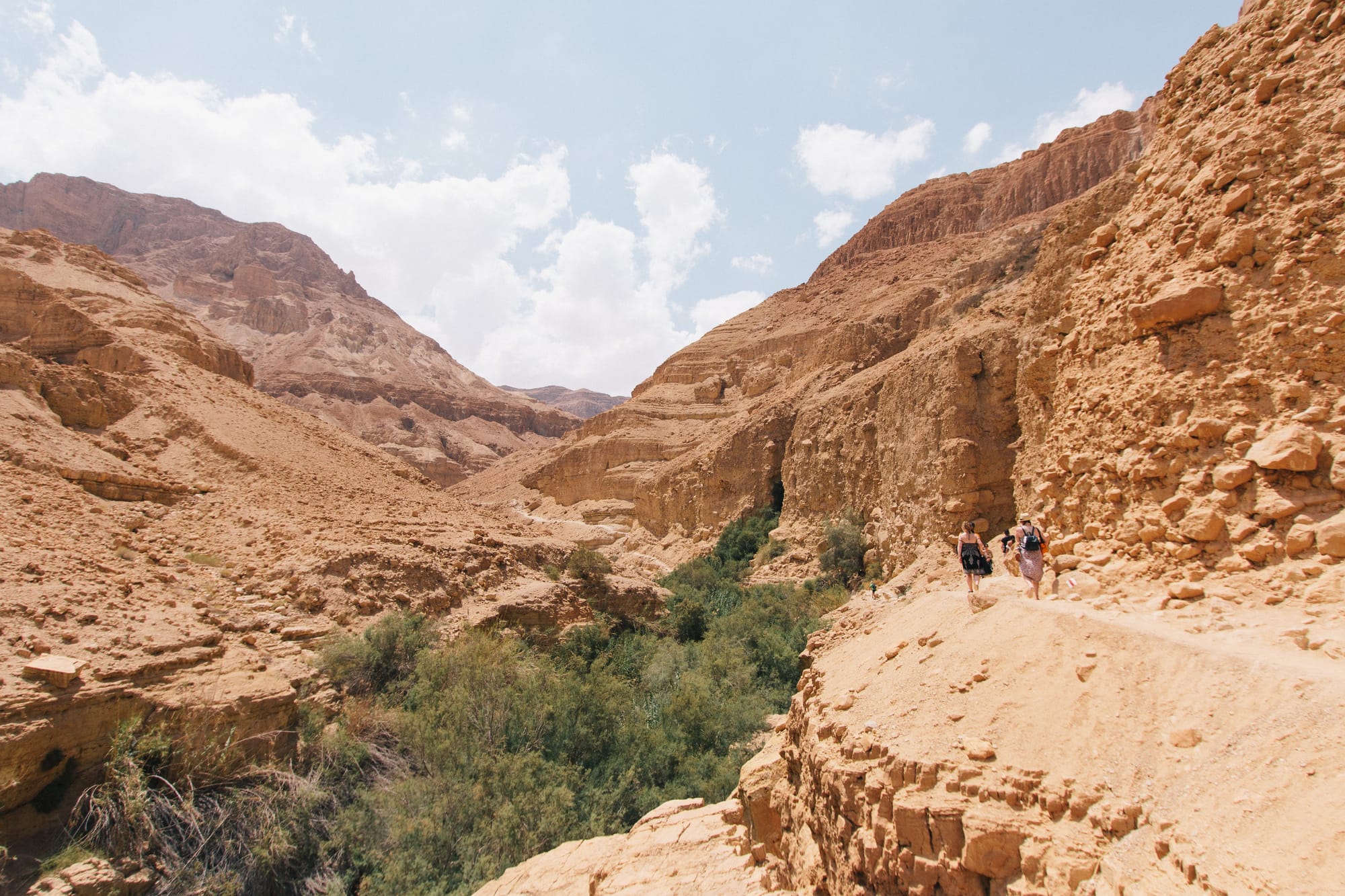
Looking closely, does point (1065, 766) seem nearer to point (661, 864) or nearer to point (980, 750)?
point (980, 750)

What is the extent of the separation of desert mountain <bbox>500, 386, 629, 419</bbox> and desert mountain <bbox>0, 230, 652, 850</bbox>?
134816 millimetres

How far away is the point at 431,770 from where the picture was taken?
8.88m

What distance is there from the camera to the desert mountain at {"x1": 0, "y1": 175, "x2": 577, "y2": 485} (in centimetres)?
6962

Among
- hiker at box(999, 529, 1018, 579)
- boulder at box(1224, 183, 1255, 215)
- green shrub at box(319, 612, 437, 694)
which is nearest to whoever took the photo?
boulder at box(1224, 183, 1255, 215)

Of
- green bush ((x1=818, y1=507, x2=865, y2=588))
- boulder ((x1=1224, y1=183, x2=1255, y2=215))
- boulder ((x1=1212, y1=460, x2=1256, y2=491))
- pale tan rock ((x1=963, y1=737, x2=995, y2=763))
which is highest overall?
boulder ((x1=1224, y1=183, x2=1255, y2=215))

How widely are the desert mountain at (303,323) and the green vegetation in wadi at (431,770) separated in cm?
5097

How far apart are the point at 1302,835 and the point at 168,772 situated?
32.5 feet

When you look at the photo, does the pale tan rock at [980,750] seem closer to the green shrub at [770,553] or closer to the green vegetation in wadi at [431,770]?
the green vegetation in wadi at [431,770]

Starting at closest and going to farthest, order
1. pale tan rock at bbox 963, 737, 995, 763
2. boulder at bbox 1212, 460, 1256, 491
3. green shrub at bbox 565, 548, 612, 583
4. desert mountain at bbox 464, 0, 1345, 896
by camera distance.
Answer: desert mountain at bbox 464, 0, 1345, 896, pale tan rock at bbox 963, 737, 995, 763, boulder at bbox 1212, 460, 1256, 491, green shrub at bbox 565, 548, 612, 583

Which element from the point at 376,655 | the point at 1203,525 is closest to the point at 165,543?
the point at 376,655

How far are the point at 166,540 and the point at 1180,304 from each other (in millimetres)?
14945

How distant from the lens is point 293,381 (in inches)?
2766

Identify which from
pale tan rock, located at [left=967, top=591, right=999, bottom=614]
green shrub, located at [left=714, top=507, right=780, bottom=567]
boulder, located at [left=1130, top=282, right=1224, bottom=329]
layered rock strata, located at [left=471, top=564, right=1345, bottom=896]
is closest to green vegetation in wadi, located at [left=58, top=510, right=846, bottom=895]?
layered rock strata, located at [left=471, top=564, right=1345, bottom=896]

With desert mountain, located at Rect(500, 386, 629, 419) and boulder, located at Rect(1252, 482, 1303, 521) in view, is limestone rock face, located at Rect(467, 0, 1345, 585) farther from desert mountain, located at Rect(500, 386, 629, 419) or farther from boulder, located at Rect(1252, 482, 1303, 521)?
desert mountain, located at Rect(500, 386, 629, 419)
